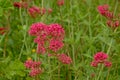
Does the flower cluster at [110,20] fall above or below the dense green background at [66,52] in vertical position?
above

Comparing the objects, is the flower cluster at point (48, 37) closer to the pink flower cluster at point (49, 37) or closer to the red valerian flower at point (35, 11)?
the pink flower cluster at point (49, 37)

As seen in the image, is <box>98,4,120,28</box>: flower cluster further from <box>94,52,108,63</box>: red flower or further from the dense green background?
<box>94,52,108,63</box>: red flower

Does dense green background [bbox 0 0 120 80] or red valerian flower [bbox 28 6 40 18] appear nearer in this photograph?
dense green background [bbox 0 0 120 80]

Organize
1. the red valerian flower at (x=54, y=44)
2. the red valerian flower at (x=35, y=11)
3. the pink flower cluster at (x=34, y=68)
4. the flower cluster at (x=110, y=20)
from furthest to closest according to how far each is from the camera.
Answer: the red valerian flower at (x=35, y=11) < the flower cluster at (x=110, y=20) < the pink flower cluster at (x=34, y=68) < the red valerian flower at (x=54, y=44)

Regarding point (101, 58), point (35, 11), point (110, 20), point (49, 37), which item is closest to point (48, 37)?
point (49, 37)

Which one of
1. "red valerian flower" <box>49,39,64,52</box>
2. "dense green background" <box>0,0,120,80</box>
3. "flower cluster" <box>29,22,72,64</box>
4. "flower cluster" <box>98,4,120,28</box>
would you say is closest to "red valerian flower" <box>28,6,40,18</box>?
"dense green background" <box>0,0,120,80</box>

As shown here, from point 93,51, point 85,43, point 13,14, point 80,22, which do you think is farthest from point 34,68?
point 13,14

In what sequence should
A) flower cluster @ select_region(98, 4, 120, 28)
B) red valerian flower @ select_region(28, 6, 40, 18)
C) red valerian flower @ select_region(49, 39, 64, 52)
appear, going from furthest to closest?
red valerian flower @ select_region(28, 6, 40, 18) < flower cluster @ select_region(98, 4, 120, 28) < red valerian flower @ select_region(49, 39, 64, 52)

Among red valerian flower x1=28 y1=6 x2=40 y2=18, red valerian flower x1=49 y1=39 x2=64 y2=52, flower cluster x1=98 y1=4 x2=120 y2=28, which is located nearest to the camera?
red valerian flower x1=49 y1=39 x2=64 y2=52

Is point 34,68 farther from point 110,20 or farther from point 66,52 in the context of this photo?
point 66,52

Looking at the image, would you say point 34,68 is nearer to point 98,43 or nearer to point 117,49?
point 117,49

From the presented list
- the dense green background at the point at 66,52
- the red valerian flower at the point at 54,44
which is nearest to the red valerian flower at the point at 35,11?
the dense green background at the point at 66,52

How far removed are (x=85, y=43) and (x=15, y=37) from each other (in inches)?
30.6

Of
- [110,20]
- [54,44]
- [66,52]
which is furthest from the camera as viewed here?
[66,52]
